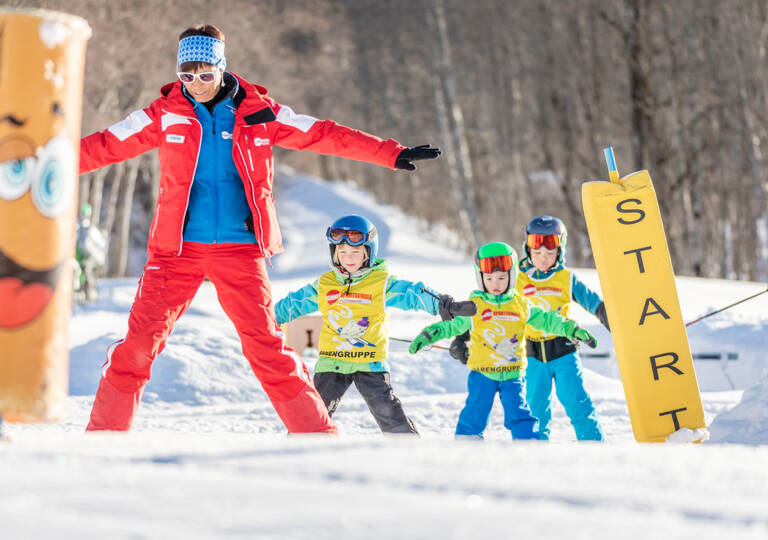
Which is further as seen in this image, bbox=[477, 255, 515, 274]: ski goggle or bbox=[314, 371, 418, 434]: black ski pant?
bbox=[477, 255, 515, 274]: ski goggle

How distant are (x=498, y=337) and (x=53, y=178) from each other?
9.96ft

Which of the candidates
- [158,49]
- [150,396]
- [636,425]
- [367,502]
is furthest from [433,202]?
[367,502]

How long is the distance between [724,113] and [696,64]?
177 centimetres

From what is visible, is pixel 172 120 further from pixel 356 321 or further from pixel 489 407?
pixel 489 407

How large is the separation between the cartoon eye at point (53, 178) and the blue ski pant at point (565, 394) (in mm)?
3551

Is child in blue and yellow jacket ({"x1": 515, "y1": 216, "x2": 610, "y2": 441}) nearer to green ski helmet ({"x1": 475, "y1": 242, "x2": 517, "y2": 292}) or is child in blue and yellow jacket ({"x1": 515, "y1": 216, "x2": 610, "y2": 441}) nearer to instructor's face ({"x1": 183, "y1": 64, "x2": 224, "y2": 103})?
green ski helmet ({"x1": 475, "y1": 242, "x2": 517, "y2": 292})

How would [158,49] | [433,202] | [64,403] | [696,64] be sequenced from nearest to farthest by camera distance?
[64,403] → [158,49] → [696,64] → [433,202]

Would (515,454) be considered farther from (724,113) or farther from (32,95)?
(724,113)

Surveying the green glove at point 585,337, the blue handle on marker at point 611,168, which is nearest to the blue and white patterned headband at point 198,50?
the blue handle on marker at point 611,168

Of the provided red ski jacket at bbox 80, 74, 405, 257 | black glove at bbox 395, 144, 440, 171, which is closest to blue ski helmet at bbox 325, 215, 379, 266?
red ski jacket at bbox 80, 74, 405, 257

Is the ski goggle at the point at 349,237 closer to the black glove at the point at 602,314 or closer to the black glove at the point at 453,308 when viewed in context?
the black glove at the point at 453,308

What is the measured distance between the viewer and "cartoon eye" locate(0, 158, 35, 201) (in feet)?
8.77

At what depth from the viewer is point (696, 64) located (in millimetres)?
24016

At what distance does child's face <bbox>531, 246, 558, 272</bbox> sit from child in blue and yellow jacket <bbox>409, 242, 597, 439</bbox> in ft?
2.25
